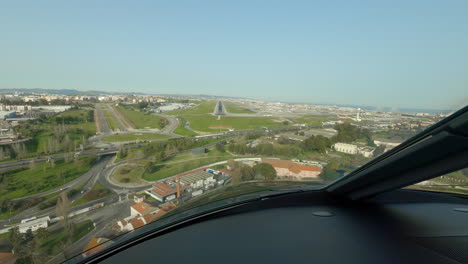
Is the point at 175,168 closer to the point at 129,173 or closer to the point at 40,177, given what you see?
the point at 129,173

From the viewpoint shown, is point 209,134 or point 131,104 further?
point 131,104

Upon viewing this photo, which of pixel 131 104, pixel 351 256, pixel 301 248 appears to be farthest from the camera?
pixel 131 104

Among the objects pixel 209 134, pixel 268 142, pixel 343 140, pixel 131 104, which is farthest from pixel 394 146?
pixel 131 104

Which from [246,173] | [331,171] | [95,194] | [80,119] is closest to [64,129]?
[80,119]

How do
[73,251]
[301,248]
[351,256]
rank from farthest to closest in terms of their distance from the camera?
1. [73,251]
2. [301,248]
3. [351,256]

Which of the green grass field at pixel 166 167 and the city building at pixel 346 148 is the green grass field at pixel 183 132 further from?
the city building at pixel 346 148

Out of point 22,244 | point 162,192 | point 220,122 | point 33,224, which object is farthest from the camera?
point 220,122

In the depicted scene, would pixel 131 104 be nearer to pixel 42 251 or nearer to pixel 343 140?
pixel 42 251

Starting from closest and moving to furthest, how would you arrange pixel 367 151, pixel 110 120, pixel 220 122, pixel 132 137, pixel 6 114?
pixel 367 151 < pixel 6 114 < pixel 132 137 < pixel 110 120 < pixel 220 122
